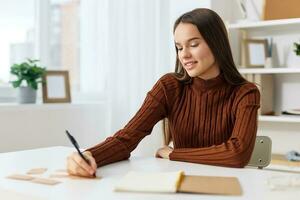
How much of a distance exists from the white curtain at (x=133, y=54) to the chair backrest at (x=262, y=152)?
4.21 ft

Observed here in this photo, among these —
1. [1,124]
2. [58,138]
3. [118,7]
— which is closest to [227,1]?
[118,7]

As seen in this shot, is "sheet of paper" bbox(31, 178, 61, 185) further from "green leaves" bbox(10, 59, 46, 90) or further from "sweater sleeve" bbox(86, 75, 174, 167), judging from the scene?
"green leaves" bbox(10, 59, 46, 90)

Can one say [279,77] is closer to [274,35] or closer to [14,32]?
[274,35]

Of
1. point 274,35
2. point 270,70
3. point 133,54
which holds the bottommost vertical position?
point 270,70

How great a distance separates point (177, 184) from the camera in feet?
3.41

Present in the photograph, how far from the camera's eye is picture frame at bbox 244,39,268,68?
2889 millimetres

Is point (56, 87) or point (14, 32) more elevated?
point (14, 32)

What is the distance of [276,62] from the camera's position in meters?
2.96

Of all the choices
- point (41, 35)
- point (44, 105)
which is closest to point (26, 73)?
point (44, 105)

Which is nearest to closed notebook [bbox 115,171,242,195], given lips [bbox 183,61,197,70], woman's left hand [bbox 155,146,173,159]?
woman's left hand [bbox 155,146,173,159]

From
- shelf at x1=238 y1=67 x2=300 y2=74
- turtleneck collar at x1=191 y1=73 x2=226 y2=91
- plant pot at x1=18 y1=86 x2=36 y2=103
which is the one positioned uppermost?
shelf at x1=238 y1=67 x2=300 y2=74

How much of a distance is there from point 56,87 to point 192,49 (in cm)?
156

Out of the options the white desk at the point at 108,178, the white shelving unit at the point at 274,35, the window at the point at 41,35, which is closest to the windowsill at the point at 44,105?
the window at the point at 41,35

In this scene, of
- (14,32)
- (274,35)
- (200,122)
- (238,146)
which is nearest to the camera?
(238,146)
